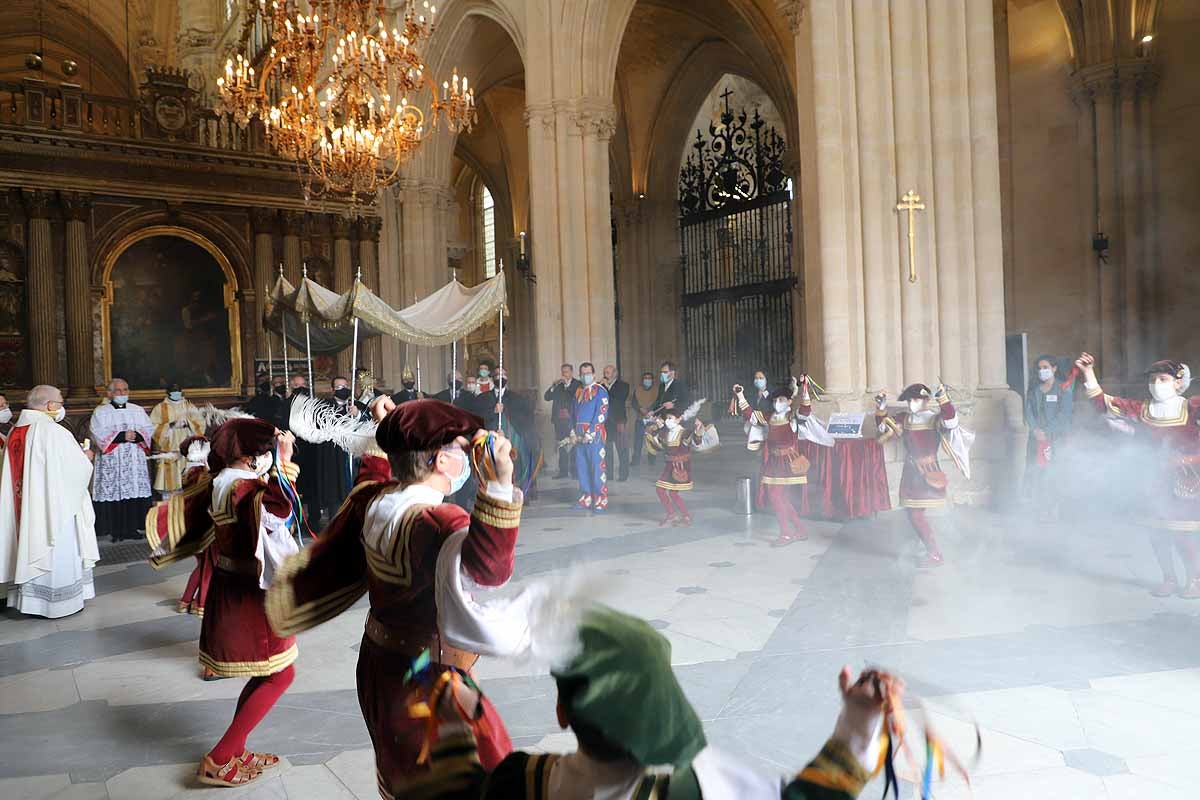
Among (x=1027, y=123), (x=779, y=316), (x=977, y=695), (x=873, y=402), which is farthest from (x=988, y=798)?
(x=779, y=316)

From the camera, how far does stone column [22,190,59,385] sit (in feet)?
45.4

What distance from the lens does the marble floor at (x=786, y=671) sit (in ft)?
10.9

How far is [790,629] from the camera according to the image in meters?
5.05

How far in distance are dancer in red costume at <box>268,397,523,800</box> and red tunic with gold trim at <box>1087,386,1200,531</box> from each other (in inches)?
200

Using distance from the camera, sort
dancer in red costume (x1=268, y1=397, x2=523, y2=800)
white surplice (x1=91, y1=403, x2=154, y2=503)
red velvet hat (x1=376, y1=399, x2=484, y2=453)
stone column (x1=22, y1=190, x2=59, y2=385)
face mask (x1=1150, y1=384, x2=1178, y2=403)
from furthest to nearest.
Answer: stone column (x1=22, y1=190, x2=59, y2=385) < white surplice (x1=91, y1=403, x2=154, y2=503) < face mask (x1=1150, y1=384, x2=1178, y2=403) < red velvet hat (x1=376, y1=399, x2=484, y2=453) < dancer in red costume (x1=268, y1=397, x2=523, y2=800)

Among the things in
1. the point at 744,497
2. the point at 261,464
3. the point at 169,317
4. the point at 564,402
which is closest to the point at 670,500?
the point at 744,497

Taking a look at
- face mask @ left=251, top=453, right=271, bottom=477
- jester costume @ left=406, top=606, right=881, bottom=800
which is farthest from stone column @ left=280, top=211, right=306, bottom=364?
jester costume @ left=406, top=606, right=881, bottom=800

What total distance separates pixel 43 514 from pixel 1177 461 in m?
7.86

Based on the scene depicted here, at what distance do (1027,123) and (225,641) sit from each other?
17.3 meters

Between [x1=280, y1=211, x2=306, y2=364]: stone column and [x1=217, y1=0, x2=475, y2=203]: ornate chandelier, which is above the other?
[x1=217, y1=0, x2=475, y2=203]: ornate chandelier

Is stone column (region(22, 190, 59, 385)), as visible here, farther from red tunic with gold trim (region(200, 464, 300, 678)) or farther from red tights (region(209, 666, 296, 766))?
red tights (region(209, 666, 296, 766))

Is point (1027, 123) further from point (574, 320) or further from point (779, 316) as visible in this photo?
point (574, 320)

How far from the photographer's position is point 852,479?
334 inches

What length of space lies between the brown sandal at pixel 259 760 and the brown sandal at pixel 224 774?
0.04 m
